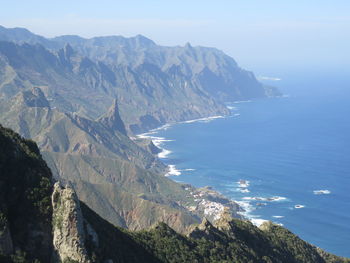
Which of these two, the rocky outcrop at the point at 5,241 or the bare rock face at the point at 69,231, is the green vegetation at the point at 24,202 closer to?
Answer: the rocky outcrop at the point at 5,241

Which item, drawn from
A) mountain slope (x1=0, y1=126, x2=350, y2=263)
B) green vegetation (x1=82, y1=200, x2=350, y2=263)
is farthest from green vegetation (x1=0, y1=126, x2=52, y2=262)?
green vegetation (x1=82, y1=200, x2=350, y2=263)

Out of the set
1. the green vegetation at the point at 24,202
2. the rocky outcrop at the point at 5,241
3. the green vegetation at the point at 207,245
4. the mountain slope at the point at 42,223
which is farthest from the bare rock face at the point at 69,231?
the green vegetation at the point at 207,245

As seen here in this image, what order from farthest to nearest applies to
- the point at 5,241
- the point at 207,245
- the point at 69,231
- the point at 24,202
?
the point at 207,245 → the point at 24,202 → the point at 69,231 → the point at 5,241

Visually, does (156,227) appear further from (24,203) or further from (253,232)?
(24,203)

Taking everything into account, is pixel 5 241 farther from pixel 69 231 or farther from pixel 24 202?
pixel 69 231

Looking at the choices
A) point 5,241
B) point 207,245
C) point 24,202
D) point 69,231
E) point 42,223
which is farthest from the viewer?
point 207,245

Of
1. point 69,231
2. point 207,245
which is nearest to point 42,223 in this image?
point 69,231

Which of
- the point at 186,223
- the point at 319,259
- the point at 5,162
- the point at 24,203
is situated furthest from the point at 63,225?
the point at 186,223

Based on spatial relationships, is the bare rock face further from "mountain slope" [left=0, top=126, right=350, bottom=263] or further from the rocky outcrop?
the rocky outcrop
